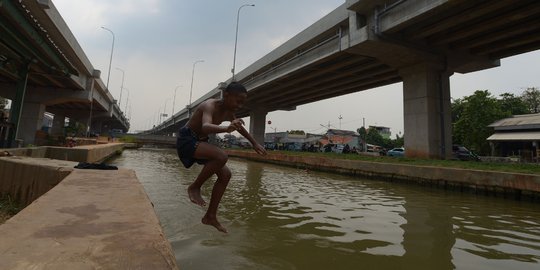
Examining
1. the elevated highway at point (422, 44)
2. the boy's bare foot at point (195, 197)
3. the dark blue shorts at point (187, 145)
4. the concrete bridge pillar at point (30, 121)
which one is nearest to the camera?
the dark blue shorts at point (187, 145)

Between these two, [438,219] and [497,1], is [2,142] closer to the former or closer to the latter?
[438,219]

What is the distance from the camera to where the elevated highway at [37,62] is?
15898mm

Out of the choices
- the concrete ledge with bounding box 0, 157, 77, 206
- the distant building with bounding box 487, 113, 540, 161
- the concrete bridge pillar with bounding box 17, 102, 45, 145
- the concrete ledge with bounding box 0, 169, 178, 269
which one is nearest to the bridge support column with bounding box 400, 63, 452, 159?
the concrete ledge with bounding box 0, 157, 77, 206

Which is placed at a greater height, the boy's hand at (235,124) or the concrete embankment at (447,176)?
the boy's hand at (235,124)

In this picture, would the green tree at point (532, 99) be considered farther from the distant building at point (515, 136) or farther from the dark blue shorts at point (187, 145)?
the dark blue shorts at point (187, 145)

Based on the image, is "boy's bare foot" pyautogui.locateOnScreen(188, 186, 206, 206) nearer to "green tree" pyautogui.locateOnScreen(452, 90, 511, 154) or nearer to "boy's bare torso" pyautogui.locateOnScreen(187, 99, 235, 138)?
"boy's bare torso" pyautogui.locateOnScreen(187, 99, 235, 138)

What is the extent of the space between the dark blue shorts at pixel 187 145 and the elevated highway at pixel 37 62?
49.4 ft

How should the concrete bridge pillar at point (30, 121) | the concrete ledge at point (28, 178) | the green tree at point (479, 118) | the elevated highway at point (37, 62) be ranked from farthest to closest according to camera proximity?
the green tree at point (479, 118)
the concrete bridge pillar at point (30, 121)
the elevated highway at point (37, 62)
the concrete ledge at point (28, 178)

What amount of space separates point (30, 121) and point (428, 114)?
3199 cm

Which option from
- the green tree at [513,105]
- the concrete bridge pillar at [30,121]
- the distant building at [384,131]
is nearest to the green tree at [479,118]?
the green tree at [513,105]

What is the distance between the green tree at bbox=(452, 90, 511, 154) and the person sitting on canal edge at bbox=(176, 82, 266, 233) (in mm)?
45145

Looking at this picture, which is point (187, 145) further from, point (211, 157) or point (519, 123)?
point (519, 123)

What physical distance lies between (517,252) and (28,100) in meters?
35.8

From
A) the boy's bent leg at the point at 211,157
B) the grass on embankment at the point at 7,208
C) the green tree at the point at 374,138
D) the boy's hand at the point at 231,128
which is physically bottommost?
the grass on embankment at the point at 7,208
